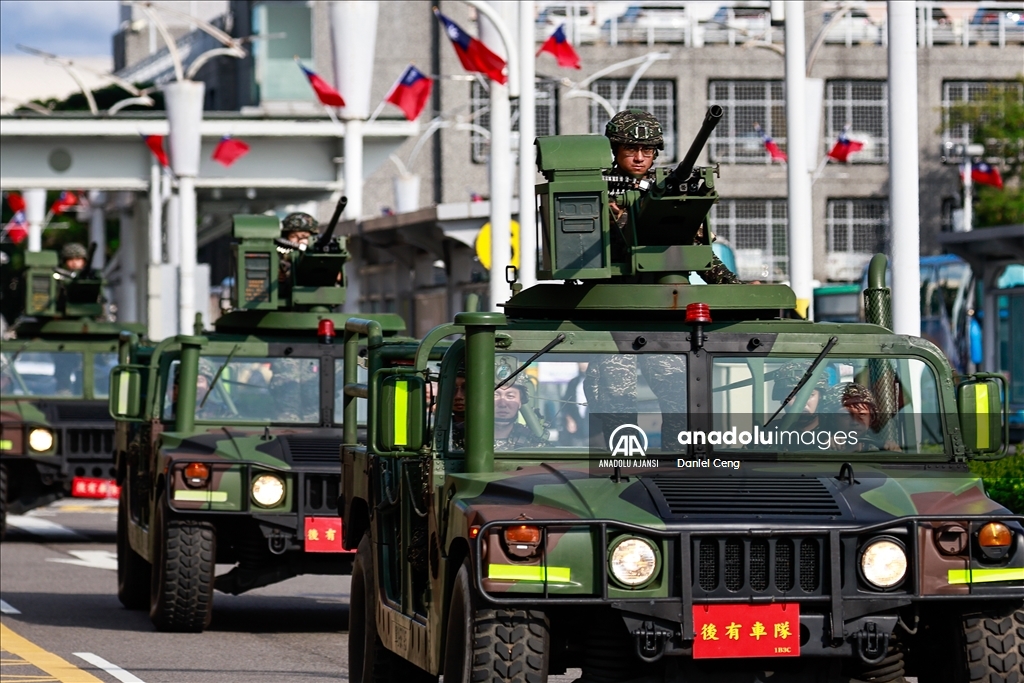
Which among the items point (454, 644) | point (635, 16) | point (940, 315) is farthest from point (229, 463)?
point (635, 16)

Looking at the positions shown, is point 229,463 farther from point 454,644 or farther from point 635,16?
point 635,16

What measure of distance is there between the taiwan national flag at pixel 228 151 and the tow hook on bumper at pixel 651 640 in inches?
1256

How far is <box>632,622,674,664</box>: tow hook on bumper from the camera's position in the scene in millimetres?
7430

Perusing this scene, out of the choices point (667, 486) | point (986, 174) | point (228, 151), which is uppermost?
point (986, 174)

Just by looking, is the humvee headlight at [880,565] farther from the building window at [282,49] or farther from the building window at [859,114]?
the building window at [282,49]

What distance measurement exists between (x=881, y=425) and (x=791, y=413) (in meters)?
0.36

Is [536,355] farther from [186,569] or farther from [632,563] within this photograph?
[186,569]

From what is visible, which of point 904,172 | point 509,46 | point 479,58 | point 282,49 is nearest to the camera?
point 904,172

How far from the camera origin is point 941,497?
7.87 meters

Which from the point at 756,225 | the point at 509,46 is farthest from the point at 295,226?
the point at 756,225

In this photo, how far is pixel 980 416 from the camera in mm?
8766

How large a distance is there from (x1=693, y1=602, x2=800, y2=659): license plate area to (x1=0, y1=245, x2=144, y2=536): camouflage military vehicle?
1491cm

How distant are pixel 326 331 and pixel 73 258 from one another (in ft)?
35.2

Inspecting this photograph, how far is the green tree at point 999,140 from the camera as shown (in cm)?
6594
